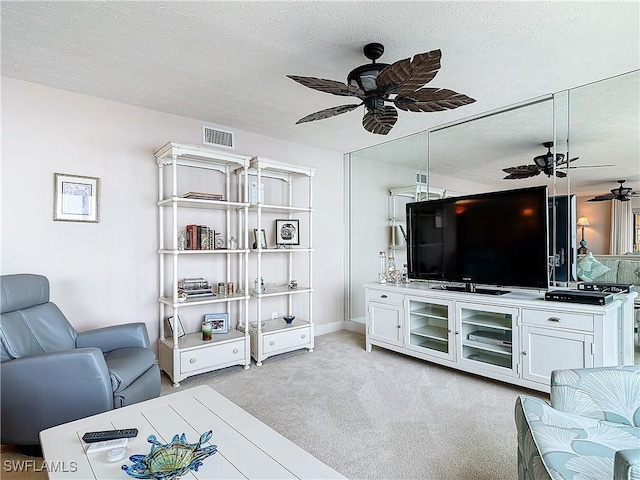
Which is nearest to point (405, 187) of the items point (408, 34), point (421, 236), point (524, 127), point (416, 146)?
point (416, 146)

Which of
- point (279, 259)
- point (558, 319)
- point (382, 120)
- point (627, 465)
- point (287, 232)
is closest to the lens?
point (627, 465)

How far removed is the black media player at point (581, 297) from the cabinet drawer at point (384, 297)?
138 centimetres

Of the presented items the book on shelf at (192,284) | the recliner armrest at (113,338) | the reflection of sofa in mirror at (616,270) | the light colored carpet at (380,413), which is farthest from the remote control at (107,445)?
the reflection of sofa in mirror at (616,270)

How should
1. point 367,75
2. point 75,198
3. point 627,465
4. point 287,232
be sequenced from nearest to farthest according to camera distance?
point 627,465
point 367,75
point 75,198
point 287,232

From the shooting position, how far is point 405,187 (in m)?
4.39

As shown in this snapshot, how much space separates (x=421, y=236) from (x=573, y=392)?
7.78 ft

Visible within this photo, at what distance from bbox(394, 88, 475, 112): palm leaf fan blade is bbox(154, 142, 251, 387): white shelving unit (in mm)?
1806

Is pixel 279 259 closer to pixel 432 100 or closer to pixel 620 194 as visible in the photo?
pixel 432 100

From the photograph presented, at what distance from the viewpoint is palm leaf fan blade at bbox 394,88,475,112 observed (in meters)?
2.14

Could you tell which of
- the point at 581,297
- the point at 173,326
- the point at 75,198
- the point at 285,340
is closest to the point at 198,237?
the point at 173,326

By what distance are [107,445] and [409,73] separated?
2.23 m

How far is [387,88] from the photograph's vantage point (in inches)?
82.4

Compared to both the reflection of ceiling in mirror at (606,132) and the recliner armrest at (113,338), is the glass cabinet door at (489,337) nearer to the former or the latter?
the reflection of ceiling in mirror at (606,132)

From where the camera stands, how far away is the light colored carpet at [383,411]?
199cm
